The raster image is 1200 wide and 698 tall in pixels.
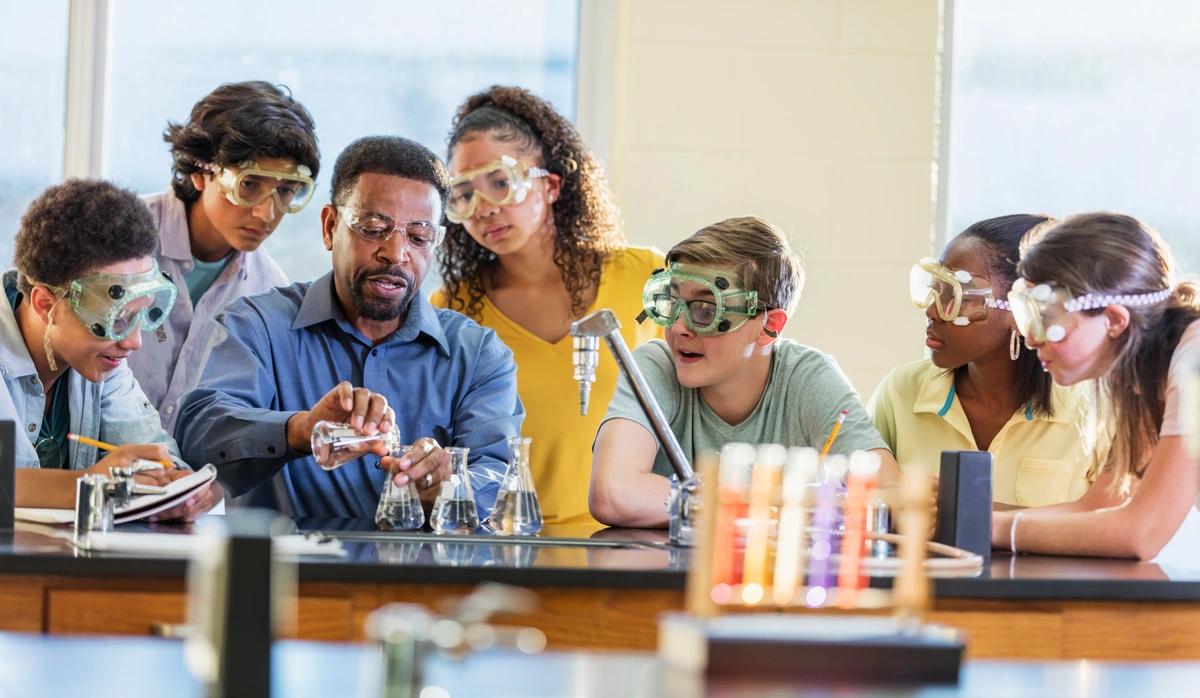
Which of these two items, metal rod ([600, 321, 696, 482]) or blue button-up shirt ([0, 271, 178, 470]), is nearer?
metal rod ([600, 321, 696, 482])

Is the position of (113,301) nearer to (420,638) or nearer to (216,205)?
(216,205)

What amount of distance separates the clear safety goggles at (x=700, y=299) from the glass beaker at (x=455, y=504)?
1.69 ft

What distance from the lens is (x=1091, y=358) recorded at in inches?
91.9

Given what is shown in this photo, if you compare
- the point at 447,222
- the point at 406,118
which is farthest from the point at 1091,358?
the point at 406,118

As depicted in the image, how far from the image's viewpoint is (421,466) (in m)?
2.32

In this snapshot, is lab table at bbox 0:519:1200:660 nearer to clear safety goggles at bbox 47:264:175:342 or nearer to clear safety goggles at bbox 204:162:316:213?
clear safety goggles at bbox 47:264:175:342

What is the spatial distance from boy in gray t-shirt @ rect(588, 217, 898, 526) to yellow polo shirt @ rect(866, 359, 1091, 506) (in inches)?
6.4

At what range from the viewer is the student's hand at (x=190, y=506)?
2.26 m

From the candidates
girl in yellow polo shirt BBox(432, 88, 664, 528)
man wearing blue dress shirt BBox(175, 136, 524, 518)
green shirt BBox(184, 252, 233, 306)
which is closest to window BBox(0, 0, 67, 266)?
green shirt BBox(184, 252, 233, 306)

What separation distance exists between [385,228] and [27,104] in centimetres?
197

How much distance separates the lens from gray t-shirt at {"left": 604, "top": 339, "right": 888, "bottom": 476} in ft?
8.82

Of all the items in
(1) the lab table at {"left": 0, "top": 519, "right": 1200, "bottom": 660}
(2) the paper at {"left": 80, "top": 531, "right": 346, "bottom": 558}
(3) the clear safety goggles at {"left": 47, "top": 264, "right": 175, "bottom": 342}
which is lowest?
(1) the lab table at {"left": 0, "top": 519, "right": 1200, "bottom": 660}

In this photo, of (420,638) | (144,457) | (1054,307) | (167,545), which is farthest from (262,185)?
(420,638)

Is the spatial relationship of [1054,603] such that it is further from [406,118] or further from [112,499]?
[406,118]
